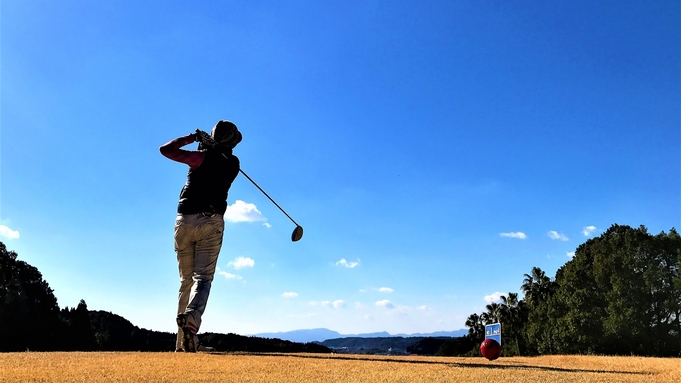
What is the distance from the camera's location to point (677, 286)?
39.1 metres

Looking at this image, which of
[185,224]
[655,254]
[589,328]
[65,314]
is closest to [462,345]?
[589,328]

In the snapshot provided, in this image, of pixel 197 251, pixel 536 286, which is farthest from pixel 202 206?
pixel 536 286

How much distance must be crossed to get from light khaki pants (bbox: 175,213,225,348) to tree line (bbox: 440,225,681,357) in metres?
39.7

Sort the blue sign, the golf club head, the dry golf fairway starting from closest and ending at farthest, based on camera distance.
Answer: the dry golf fairway < the golf club head < the blue sign

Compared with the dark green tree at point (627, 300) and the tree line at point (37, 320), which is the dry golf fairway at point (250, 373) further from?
the dark green tree at point (627, 300)

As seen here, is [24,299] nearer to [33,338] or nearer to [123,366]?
[33,338]

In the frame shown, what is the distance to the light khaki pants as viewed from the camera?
27.6ft

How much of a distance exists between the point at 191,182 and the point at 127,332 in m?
64.9

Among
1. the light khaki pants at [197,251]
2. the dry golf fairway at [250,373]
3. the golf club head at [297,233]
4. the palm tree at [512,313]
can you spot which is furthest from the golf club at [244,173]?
the palm tree at [512,313]

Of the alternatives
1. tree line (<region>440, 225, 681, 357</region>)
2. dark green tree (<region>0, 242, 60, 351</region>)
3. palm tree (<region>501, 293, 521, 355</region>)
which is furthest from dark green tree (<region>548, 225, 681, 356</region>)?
dark green tree (<region>0, 242, 60, 351</region>)

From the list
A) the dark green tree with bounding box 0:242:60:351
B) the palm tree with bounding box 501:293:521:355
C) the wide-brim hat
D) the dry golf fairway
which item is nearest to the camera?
the dry golf fairway

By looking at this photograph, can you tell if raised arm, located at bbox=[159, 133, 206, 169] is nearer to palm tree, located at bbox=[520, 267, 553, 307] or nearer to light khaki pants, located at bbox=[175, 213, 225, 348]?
light khaki pants, located at bbox=[175, 213, 225, 348]

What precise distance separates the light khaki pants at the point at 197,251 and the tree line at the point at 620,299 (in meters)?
39.7

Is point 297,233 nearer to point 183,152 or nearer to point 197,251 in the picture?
point 197,251
